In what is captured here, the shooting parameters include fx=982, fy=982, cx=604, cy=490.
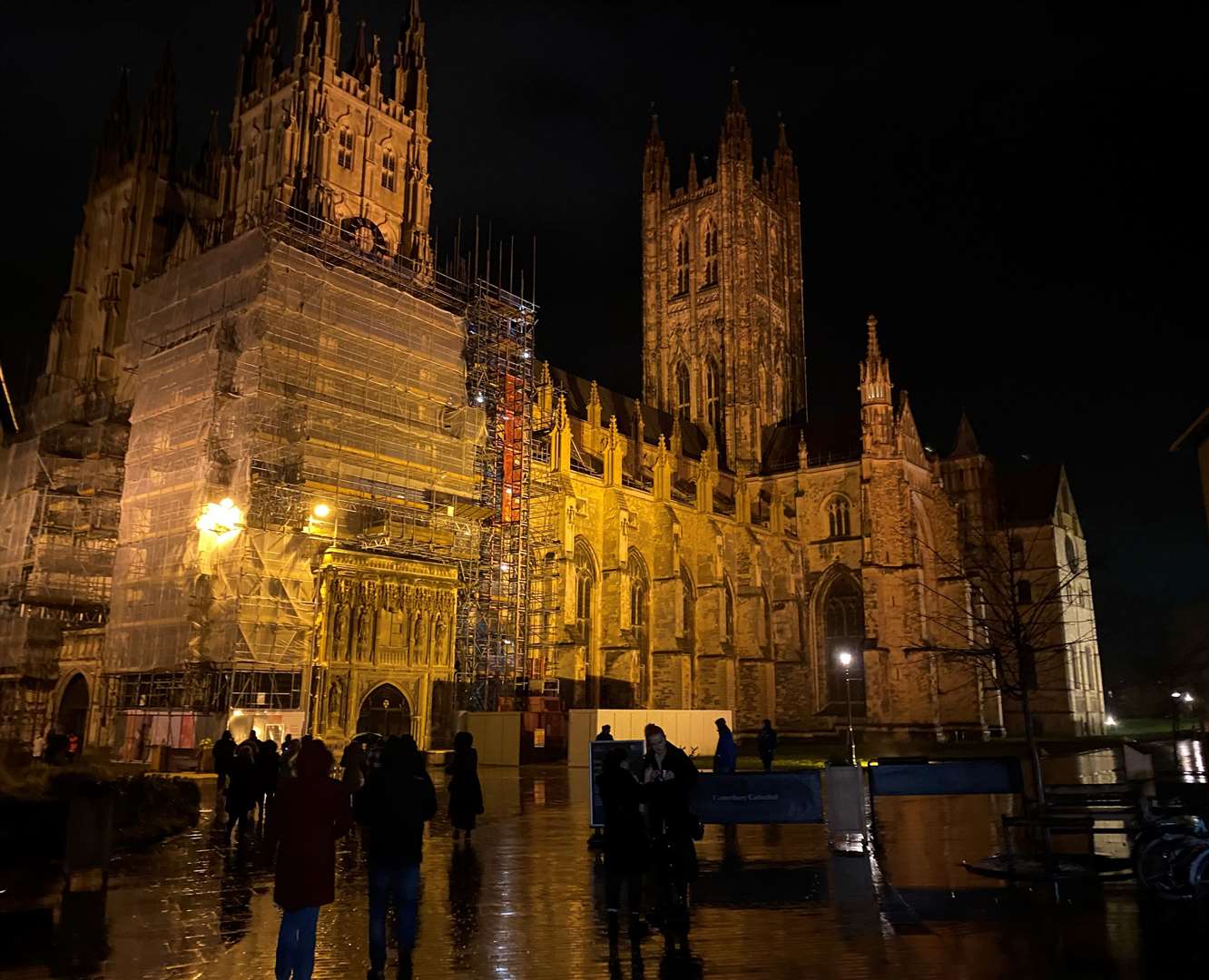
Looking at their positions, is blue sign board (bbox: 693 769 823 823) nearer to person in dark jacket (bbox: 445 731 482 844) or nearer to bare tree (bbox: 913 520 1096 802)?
person in dark jacket (bbox: 445 731 482 844)

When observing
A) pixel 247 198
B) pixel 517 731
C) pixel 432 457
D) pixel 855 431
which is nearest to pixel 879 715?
pixel 855 431

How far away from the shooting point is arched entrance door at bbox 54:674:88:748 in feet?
112

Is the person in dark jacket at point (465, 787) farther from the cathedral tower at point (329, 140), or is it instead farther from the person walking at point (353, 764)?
the cathedral tower at point (329, 140)

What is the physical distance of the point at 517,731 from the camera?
31.3m

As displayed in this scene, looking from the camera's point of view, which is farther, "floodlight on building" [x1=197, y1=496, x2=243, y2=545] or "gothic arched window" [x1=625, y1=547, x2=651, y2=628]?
"gothic arched window" [x1=625, y1=547, x2=651, y2=628]

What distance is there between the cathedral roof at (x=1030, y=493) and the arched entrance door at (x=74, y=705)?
49264 mm

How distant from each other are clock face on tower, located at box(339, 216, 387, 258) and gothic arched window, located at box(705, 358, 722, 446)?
86.6 ft

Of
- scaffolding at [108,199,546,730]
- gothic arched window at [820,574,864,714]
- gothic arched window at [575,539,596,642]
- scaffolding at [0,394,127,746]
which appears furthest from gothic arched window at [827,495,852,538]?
scaffolding at [0,394,127,746]

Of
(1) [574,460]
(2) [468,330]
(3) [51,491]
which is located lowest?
(3) [51,491]

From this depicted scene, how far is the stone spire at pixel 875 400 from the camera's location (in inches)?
2015

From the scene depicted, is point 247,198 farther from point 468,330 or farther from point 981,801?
point 981,801

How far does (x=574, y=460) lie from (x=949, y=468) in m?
27.4

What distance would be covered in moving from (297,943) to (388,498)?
2643cm

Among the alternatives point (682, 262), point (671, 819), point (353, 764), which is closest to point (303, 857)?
point (671, 819)
